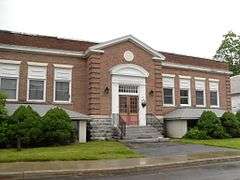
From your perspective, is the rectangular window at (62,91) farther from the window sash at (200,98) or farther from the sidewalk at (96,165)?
the window sash at (200,98)

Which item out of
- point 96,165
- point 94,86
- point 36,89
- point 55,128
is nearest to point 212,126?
point 94,86

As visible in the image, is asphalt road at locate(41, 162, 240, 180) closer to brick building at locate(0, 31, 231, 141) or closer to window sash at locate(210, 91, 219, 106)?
brick building at locate(0, 31, 231, 141)

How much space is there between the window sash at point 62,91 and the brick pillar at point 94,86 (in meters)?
1.59

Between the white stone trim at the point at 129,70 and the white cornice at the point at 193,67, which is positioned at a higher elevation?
the white cornice at the point at 193,67

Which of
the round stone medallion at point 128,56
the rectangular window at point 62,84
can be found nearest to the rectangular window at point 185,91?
the round stone medallion at point 128,56

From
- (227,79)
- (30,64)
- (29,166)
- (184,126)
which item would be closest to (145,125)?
(184,126)

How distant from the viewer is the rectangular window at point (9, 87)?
23531 mm

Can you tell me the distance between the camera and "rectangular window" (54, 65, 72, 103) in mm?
25047

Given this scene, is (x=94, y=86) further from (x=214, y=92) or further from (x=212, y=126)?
(x=214, y=92)

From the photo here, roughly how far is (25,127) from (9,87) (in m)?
5.12

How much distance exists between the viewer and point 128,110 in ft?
85.4

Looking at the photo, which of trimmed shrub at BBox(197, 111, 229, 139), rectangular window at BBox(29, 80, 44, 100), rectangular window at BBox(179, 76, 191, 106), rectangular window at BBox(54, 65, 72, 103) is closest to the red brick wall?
rectangular window at BBox(54, 65, 72, 103)

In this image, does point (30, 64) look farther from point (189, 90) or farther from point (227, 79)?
point (227, 79)

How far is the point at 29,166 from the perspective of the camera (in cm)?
1285
